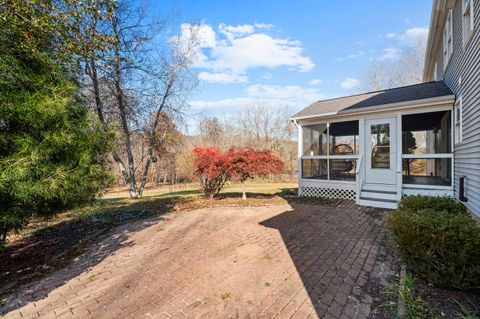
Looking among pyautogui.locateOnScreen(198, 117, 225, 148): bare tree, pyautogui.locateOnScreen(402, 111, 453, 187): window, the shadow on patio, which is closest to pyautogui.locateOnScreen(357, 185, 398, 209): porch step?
the shadow on patio

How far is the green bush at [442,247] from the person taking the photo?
8.60ft

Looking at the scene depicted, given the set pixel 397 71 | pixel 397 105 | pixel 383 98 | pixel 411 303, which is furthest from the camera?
pixel 397 71

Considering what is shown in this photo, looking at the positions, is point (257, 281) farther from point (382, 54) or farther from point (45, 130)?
point (382, 54)

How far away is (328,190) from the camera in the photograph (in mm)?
9305

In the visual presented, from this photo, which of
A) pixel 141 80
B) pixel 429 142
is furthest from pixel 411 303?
pixel 429 142

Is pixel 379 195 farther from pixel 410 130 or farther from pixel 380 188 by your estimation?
pixel 410 130

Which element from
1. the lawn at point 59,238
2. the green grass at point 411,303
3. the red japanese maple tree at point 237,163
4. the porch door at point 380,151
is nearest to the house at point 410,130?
the porch door at point 380,151

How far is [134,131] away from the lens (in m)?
11.7

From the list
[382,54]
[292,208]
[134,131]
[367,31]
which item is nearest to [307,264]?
→ [292,208]

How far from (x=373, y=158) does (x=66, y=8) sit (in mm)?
9090

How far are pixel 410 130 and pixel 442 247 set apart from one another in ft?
36.1

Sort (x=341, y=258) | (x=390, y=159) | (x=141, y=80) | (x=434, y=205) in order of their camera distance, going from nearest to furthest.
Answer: (x=341, y=258)
(x=434, y=205)
(x=390, y=159)
(x=141, y=80)

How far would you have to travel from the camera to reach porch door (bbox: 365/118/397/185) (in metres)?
7.79

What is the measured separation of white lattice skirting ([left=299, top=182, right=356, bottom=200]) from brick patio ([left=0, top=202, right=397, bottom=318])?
3.09 meters
